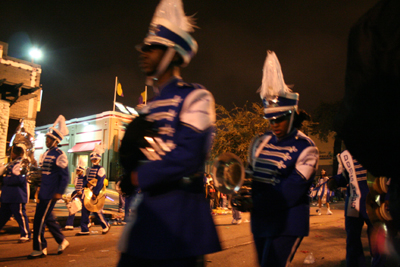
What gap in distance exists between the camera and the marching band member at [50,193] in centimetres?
564

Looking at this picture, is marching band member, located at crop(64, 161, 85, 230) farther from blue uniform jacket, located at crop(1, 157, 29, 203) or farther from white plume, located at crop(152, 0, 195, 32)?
white plume, located at crop(152, 0, 195, 32)

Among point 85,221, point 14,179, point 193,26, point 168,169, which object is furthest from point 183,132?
point 85,221

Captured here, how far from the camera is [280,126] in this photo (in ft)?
10.9

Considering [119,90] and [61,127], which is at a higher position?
[119,90]

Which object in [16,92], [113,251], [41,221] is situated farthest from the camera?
[16,92]

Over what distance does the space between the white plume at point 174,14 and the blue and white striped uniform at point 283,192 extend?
5.32ft


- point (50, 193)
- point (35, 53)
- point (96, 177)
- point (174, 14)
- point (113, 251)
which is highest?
point (35, 53)

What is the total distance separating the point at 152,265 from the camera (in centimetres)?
162

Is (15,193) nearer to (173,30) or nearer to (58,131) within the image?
(58,131)

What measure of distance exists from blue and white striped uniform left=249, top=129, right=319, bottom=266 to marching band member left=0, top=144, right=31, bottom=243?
622 centimetres

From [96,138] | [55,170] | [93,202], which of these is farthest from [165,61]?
[96,138]

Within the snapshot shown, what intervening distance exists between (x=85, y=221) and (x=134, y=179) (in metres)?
7.72

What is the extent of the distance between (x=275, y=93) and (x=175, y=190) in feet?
7.30

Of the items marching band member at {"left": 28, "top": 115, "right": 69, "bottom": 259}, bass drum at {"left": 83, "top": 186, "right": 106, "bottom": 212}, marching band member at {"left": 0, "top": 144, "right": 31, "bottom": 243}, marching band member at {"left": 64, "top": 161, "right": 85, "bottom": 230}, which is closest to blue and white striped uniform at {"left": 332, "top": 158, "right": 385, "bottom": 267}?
marching band member at {"left": 28, "top": 115, "right": 69, "bottom": 259}
